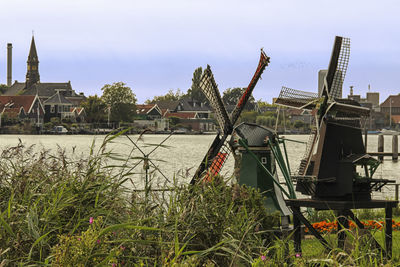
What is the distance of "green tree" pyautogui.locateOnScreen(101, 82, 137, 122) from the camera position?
4926 inches

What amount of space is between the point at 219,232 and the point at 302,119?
178m

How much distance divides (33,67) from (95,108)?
56636 mm

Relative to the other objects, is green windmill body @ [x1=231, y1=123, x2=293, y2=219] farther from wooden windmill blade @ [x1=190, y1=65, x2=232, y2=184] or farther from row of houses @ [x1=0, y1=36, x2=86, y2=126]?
row of houses @ [x1=0, y1=36, x2=86, y2=126]

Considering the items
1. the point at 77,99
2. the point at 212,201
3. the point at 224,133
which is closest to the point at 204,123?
the point at 77,99

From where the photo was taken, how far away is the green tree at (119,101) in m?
125

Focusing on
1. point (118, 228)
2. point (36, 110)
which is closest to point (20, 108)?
point (36, 110)

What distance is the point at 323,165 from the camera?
10.2m

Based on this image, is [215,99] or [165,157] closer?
[215,99]

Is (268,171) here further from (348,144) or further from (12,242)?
(12,242)

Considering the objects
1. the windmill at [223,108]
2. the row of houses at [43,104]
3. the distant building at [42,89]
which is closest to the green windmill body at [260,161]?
the windmill at [223,108]

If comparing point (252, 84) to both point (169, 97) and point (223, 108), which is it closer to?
point (223, 108)

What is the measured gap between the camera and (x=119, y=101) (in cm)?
12706

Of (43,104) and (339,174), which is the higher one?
(43,104)

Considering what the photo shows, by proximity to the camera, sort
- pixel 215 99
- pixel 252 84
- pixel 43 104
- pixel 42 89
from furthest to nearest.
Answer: pixel 42 89 < pixel 43 104 < pixel 215 99 < pixel 252 84
